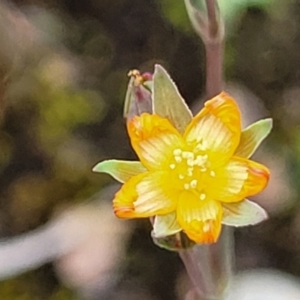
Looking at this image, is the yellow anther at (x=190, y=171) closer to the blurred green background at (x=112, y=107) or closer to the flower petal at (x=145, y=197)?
the flower petal at (x=145, y=197)

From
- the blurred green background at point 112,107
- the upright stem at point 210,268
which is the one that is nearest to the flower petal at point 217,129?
the upright stem at point 210,268

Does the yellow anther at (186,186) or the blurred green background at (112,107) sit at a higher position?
the yellow anther at (186,186)

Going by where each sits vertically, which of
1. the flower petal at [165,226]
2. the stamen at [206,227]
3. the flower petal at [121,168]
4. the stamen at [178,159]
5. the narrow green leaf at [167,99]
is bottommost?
the flower petal at [165,226]

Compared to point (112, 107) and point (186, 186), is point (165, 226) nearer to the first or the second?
point (186, 186)

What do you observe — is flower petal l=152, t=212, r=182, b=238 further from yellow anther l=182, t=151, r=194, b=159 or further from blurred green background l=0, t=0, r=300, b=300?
blurred green background l=0, t=0, r=300, b=300

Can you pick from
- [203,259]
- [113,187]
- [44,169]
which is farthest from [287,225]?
[203,259]

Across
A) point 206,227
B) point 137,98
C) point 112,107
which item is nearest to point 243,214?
point 206,227

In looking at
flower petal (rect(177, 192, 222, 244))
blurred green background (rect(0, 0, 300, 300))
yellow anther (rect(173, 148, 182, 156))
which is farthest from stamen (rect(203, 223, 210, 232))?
blurred green background (rect(0, 0, 300, 300))
